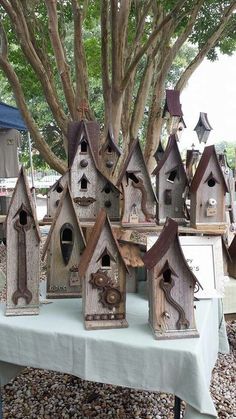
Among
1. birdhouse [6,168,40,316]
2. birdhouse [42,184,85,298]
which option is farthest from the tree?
birdhouse [6,168,40,316]

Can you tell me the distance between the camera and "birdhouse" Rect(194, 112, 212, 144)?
389 cm

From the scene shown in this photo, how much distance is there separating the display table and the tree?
293cm

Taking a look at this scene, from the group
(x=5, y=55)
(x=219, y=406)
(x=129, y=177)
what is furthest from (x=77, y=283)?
(x=5, y=55)

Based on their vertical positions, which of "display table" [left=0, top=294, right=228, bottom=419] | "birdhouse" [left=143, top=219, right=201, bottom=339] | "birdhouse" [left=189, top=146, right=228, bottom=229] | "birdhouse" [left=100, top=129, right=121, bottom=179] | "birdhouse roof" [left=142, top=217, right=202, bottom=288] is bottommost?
"display table" [left=0, top=294, right=228, bottom=419]

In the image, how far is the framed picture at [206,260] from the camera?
2.36 m

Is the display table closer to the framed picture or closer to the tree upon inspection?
the framed picture

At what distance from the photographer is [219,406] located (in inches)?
110

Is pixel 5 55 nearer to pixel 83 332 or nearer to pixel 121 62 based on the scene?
pixel 121 62

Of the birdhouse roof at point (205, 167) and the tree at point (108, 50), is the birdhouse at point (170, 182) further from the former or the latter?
the tree at point (108, 50)

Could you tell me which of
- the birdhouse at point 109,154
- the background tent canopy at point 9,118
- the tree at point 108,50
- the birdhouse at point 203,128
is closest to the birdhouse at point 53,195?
the birdhouse at point 109,154

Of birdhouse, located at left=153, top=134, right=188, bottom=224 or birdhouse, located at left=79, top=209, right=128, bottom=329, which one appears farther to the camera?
birdhouse, located at left=153, top=134, right=188, bottom=224

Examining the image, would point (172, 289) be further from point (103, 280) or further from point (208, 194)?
point (208, 194)

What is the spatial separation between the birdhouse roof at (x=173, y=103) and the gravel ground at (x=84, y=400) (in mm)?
1911

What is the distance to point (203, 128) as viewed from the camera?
391 cm
